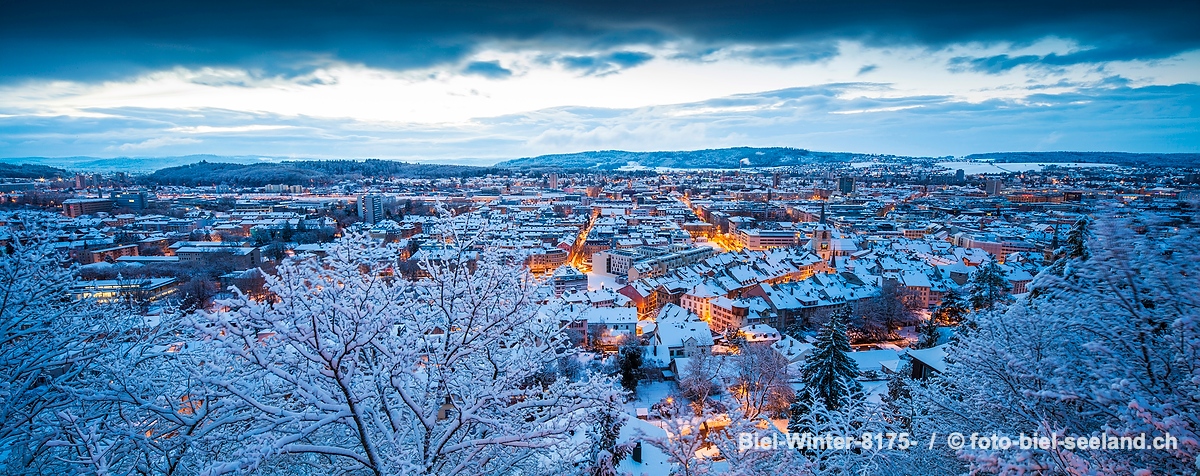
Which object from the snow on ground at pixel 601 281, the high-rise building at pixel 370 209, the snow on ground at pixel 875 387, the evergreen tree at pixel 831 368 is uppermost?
the high-rise building at pixel 370 209

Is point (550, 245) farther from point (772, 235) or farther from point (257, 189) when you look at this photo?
point (257, 189)

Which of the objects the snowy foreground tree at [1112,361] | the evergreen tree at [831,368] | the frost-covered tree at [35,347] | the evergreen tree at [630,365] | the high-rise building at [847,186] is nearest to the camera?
the snowy foreground tree at [1112,361]

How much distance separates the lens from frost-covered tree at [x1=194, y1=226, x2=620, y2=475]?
145 inches

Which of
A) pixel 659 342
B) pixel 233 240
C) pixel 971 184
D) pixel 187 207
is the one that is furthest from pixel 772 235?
pixel 971 184

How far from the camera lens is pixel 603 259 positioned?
43.1 meters

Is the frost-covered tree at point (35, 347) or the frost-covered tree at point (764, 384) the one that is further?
the frost-covered tree at point (764, 384)

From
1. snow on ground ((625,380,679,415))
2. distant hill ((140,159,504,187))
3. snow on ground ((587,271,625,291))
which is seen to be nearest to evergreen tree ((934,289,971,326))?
snow on ground ((625,380,679,415))

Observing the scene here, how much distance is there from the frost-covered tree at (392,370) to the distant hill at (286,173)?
144 metres

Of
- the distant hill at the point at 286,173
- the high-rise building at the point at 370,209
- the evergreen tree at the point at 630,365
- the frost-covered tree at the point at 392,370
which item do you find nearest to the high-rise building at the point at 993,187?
the high-rise building at the point at 370,209

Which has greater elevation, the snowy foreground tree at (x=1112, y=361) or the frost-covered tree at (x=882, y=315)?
the snowy foreground tree at (x=1112, y=361)

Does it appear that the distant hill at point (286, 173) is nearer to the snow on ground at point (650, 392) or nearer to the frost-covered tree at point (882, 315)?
the snow on ground at point (650, 392)

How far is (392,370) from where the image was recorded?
4.04 metres

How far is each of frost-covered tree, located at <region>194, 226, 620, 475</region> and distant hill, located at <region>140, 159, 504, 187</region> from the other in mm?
144167

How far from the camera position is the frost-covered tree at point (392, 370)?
369cm
